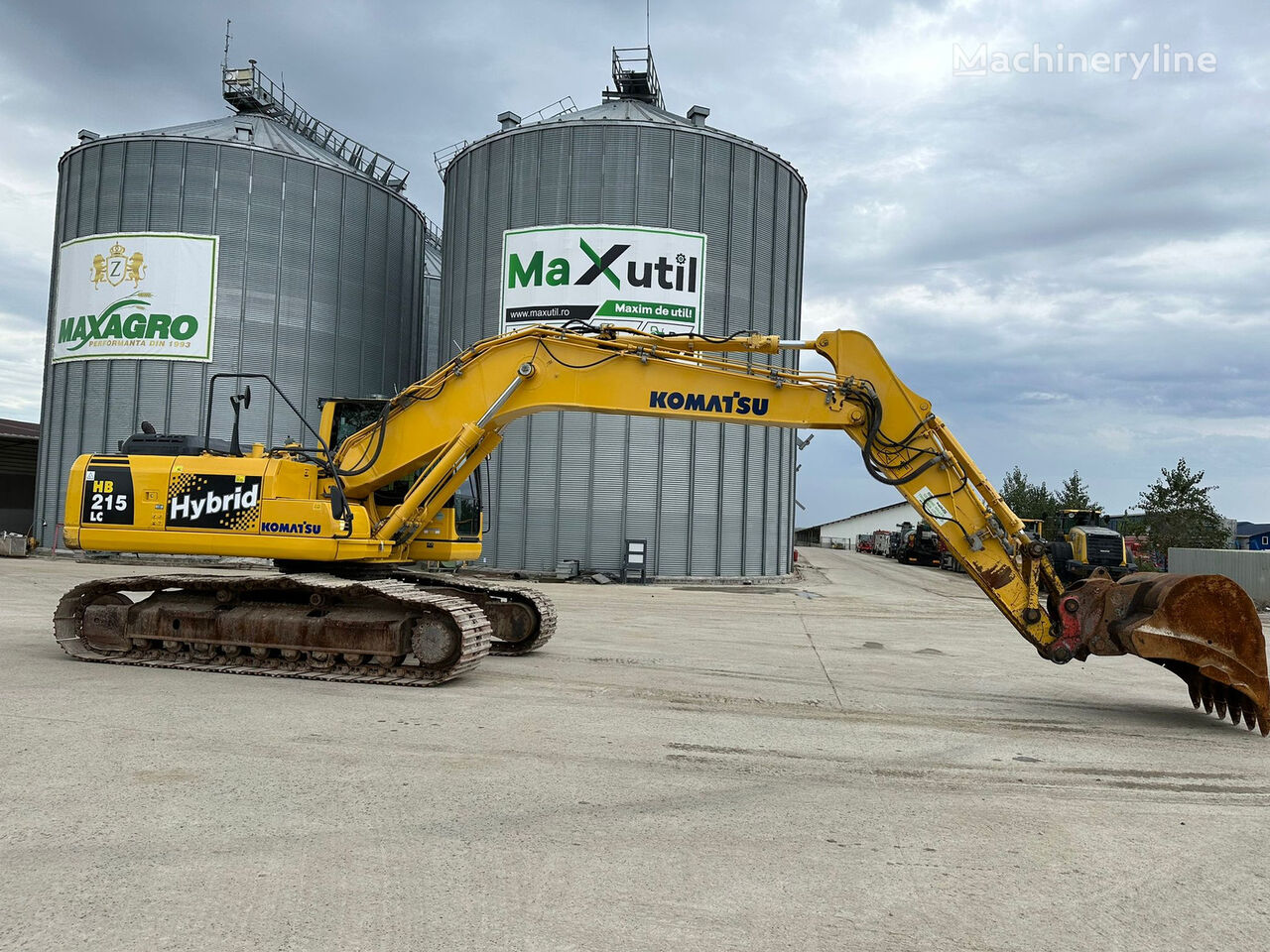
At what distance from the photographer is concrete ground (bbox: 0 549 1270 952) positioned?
13.4 feet

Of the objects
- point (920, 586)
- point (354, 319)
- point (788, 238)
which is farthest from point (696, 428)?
point (354, 319)

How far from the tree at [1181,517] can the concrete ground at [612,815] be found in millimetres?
30984

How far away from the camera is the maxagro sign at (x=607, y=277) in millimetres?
28859

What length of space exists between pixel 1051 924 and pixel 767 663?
26.4ft

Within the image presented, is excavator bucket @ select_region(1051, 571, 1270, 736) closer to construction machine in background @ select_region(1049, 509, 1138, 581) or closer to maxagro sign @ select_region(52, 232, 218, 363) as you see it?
construction machine in background @ select_region(1049, 509, 1138, 581)

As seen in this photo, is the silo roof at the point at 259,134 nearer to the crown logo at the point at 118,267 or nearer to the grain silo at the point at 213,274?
Result: the grain silo at the point at 213,274

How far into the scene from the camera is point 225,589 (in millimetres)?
10305

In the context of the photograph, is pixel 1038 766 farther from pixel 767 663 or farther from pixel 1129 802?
pixel 767 663

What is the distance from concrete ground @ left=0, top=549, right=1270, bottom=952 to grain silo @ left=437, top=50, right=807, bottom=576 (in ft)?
62.2

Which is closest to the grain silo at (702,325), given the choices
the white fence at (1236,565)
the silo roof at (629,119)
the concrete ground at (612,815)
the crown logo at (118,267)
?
the silo roof at (629,119)

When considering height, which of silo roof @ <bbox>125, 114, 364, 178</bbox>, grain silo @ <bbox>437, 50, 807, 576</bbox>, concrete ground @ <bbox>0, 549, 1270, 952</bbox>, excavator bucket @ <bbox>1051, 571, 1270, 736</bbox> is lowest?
concrete ground @ <bbox>0, 549, 1270, 952</bbox>

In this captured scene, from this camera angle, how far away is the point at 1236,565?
98.6 feet

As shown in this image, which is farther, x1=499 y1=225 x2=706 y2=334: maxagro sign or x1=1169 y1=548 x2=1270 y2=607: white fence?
x1=1169 y1=548 x2=1270 y2=607: white fence

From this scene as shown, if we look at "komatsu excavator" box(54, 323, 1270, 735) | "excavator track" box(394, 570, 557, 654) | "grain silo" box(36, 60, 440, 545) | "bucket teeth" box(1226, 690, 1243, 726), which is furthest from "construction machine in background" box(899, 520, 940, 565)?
"komatsu excavator" box(54, 323, 1270, 735)
